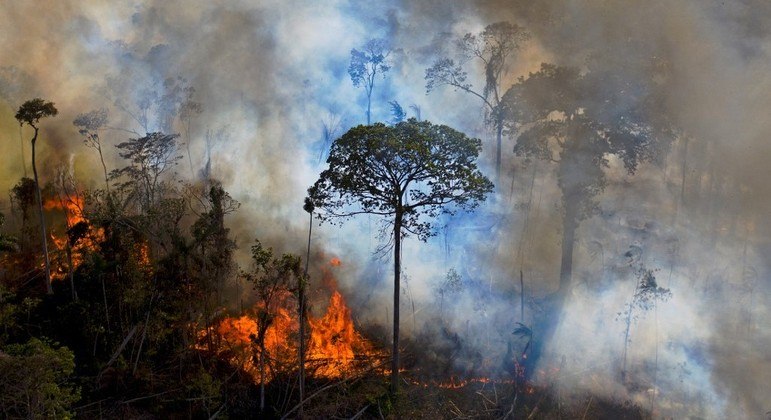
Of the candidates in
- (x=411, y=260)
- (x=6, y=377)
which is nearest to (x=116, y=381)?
(x=6, y=377)

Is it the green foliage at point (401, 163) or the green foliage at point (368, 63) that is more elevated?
the green foliage at point (368, 63)

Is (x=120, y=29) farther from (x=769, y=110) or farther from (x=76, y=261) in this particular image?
(x=769, y=110)

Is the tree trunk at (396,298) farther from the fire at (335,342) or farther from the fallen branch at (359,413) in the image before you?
the fire at (335,342)

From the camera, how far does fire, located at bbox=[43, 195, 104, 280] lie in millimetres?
30391

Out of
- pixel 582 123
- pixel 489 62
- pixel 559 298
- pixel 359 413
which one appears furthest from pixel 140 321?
pixel 489 62

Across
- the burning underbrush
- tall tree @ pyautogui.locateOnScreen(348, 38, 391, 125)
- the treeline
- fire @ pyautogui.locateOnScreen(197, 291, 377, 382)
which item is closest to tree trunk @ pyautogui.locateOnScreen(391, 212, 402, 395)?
the burning underbrush

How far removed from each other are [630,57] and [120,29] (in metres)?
46.9

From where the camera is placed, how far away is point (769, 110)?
40.2 meters

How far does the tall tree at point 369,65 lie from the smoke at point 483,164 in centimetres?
99

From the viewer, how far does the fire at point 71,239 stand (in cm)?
3039

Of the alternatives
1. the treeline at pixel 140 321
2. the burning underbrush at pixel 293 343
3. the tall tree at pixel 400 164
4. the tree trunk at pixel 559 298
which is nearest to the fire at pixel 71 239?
the treeline at pixel 140 321

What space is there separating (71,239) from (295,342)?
1410cm

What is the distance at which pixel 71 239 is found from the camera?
3000 centimetres

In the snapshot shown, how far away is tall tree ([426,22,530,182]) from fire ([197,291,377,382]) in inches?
775
